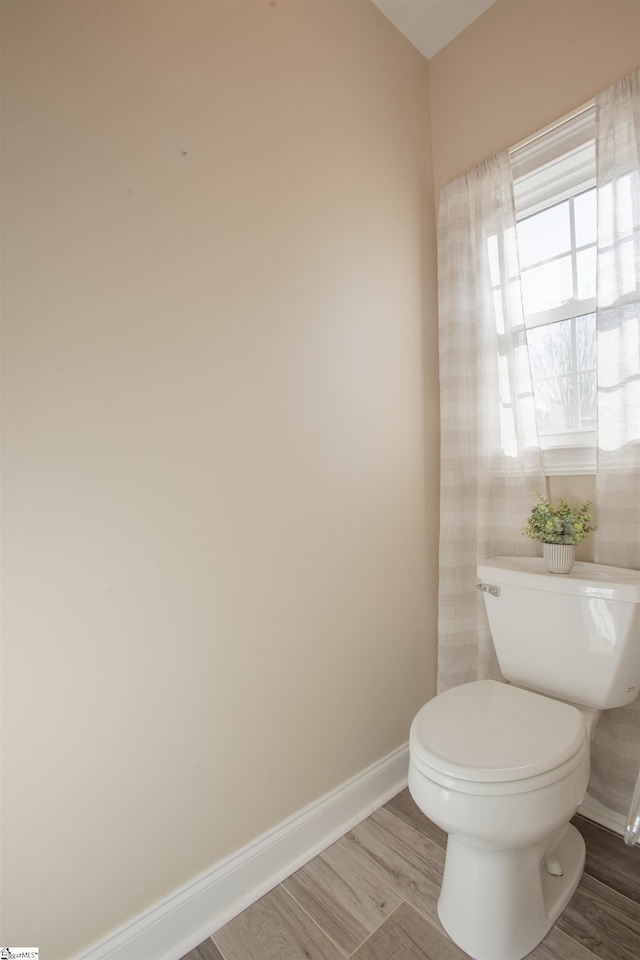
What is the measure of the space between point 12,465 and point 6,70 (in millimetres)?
749

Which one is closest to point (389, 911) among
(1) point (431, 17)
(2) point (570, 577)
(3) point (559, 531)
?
(2) point (570, 577)

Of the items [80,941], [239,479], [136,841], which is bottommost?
[80,941]

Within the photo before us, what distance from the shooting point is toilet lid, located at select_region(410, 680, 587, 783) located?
1.02 meters

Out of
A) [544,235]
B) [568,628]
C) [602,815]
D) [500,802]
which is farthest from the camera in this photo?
[544,235]

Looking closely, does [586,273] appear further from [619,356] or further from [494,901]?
[494,901]

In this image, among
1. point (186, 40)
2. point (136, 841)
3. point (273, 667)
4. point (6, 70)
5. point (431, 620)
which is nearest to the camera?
point (6, 70)

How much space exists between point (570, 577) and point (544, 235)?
1.20 meters

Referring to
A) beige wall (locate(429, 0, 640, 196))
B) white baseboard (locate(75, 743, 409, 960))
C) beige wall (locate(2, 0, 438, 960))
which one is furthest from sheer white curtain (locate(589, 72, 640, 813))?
white baseboard (locate(75, 743, 409, 960))

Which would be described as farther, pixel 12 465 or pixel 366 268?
pixel 366 268

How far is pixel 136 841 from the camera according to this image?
1.07 meters

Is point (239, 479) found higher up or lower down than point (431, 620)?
higher up

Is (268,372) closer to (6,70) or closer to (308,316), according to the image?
(308,316)

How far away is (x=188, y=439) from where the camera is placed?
1.17 metres

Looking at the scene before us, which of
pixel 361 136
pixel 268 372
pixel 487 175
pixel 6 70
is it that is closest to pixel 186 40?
pixel 6 70
